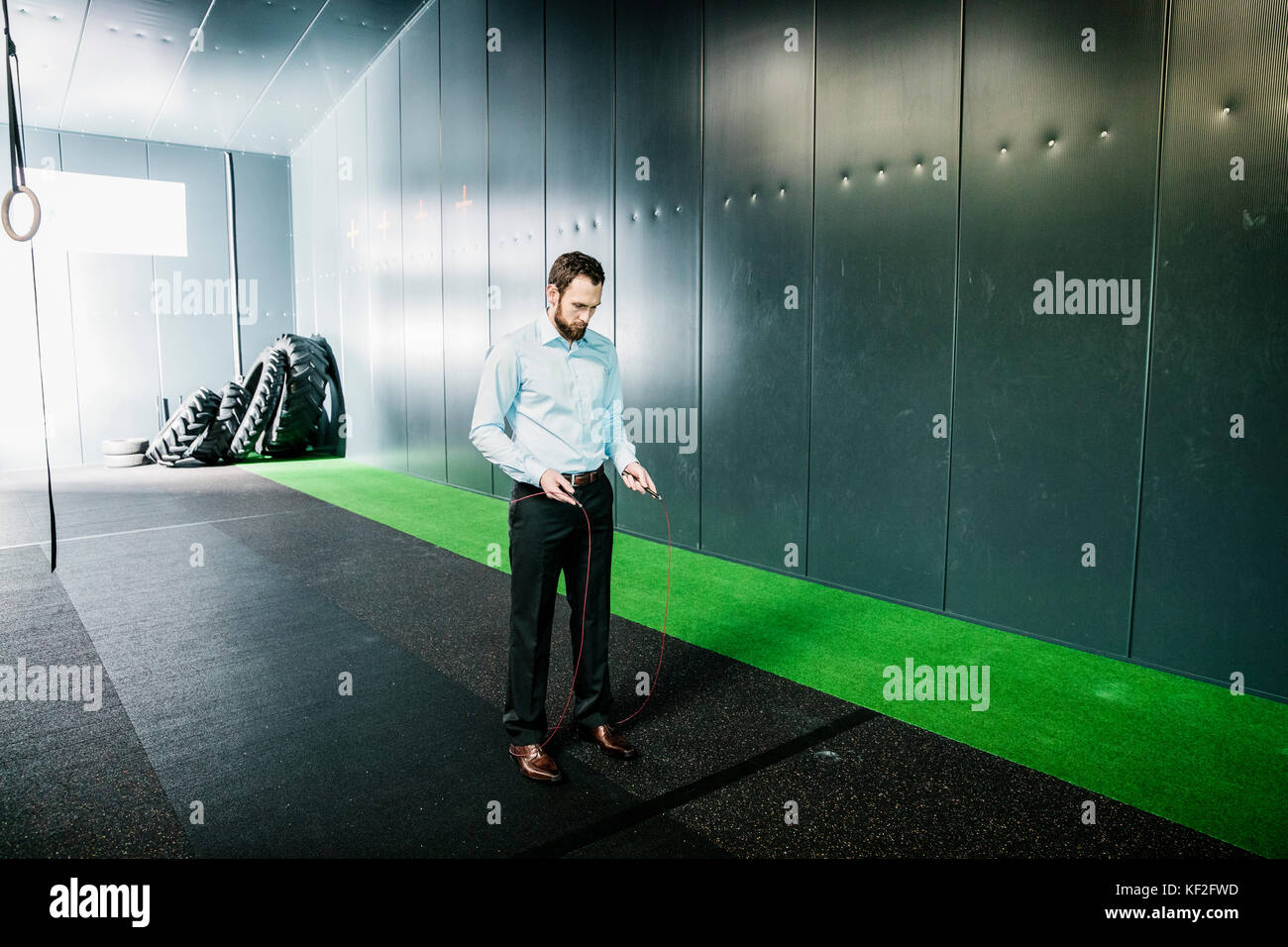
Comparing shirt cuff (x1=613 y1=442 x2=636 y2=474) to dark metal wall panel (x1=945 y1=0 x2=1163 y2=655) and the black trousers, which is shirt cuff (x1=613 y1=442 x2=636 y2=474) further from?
dark metal wall panel (x1=945 y1=0 x2=1163 y2=655)

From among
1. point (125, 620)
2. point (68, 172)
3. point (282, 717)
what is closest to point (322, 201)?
point (68, 172)

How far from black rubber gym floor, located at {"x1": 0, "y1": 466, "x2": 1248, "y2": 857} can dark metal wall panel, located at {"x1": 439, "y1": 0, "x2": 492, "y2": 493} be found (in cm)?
368

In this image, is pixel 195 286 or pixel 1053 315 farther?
pixel 195 286

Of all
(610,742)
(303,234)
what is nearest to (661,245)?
(610,742)

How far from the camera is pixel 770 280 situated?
4805 millimetres

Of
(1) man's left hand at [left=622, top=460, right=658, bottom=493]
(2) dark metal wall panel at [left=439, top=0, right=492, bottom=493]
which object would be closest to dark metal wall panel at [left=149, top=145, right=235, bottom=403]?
(2) dark metal wall panel at [left=439, top=0, right=492, bottom=493]

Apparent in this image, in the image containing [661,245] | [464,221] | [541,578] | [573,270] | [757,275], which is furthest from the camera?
[464,221]

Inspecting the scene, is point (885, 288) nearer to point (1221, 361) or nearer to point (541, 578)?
point (1221, 361)

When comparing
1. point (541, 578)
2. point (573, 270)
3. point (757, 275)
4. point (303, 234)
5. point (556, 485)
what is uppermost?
point (303, 234)

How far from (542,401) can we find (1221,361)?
2.62 m

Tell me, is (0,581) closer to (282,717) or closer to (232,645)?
(232,645)

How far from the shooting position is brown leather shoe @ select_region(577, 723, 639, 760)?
2.68 metres

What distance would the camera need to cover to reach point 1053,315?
11.8 feet
